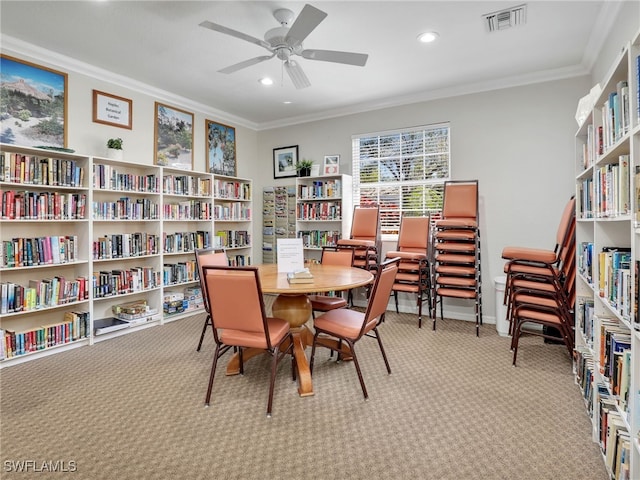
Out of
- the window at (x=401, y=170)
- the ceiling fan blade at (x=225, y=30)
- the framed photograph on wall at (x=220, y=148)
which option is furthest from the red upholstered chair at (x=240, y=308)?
the framed photograph on wall at (x=220, y=148)

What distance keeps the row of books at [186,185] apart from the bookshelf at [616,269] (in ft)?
13.8

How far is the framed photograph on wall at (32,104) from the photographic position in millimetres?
3279

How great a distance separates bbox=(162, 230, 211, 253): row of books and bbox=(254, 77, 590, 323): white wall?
116 inches

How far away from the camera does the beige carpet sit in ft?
5.88

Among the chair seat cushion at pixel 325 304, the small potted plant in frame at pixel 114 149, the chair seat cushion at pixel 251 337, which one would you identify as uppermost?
the small potted plant in frame at pixel 114 149

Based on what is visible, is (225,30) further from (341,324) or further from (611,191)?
(611,191)

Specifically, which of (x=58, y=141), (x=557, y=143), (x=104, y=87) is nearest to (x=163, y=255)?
(x=58, y=141)

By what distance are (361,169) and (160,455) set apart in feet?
14.0

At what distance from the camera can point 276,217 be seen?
603cm

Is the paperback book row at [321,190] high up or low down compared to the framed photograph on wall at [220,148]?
down

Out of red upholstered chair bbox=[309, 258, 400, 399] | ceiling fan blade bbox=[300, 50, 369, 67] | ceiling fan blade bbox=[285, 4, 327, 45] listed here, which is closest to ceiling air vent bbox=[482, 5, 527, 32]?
ceiling fan blade bbox=[300, 50, 369, 67]

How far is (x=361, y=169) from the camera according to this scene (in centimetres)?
528

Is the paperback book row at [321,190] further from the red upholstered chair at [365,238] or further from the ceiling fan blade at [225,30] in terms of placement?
the ceiling fan blade at [225,30]

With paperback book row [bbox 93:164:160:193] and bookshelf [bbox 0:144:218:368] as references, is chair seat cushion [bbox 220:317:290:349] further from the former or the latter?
A: paperback book row [bbox 93:164:160:193]
